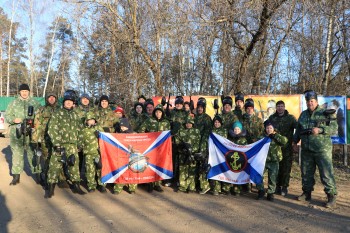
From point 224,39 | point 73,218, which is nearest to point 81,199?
point 73,218

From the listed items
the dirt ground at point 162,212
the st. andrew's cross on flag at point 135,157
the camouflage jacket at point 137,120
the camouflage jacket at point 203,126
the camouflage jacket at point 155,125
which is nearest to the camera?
the dirt ground at point 162,212

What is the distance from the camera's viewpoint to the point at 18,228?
4.61 m

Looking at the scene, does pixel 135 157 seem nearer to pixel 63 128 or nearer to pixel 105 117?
pixel 105 117

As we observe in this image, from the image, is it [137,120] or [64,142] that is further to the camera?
[137,120]

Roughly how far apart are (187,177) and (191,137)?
885 mm

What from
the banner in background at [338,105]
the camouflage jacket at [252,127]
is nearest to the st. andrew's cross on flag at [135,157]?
the camouflage jacket at [252,127]

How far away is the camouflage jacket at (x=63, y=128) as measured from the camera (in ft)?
20.5

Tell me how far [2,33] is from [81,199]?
41.4 m

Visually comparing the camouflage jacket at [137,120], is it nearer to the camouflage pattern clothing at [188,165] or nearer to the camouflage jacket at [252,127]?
the camouflage pattern clothing at [188,165]

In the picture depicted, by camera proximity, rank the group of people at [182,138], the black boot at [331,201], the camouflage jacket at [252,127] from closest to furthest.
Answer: the black boot at [331,201], the group of people at [182,138], the camouflage jacket at [252,127]

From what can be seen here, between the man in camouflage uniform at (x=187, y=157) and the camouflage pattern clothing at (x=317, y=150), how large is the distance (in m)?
2.14

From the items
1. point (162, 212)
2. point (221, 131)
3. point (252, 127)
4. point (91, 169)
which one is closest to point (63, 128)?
point (91, 169)

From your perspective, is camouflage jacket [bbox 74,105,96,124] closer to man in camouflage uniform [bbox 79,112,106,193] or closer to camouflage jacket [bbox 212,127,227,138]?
man in camouflage uniform [bbox 79,112,106,193]

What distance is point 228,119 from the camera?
7.10 metres
